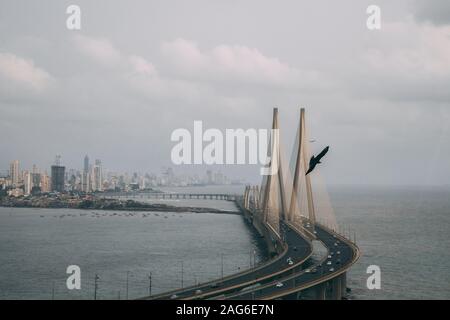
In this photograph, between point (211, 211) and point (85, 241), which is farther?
point (211, 211)

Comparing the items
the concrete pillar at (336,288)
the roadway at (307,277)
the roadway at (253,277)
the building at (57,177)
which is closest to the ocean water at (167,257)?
the roadway at (307,277)

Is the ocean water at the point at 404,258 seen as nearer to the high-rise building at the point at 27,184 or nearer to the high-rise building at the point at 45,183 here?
the high-rise building at the point at 27,184

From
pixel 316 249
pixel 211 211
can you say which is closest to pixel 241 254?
pixel 316 249

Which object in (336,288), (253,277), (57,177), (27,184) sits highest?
(57,177)

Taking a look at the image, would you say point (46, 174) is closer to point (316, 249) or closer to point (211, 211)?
point (211, 211)

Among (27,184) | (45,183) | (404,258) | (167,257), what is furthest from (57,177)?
(404,258)

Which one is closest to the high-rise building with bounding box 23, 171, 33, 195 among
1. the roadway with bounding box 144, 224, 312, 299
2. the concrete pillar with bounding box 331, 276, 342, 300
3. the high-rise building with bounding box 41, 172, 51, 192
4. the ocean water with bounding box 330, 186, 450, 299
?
the high-rise building with bounding box 41, 172, 51, 192

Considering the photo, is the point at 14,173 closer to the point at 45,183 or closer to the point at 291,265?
the point at 45,183
